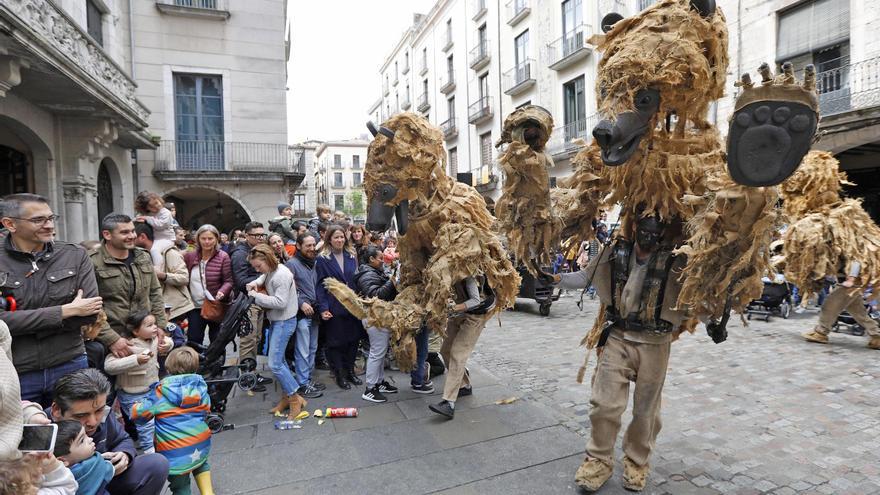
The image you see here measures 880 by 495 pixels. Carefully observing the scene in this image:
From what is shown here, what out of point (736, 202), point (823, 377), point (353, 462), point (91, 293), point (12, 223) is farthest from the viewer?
point (823, 377)

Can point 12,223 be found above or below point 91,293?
above

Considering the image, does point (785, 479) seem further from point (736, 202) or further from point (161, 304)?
point (161, 304)

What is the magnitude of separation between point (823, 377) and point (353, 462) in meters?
5.07

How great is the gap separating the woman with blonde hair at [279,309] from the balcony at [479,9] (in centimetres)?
2341

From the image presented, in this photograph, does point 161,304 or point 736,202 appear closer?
point 736,202

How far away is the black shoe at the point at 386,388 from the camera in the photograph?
501 cm

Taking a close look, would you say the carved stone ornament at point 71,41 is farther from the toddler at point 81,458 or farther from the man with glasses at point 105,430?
the toddler at point 81,458

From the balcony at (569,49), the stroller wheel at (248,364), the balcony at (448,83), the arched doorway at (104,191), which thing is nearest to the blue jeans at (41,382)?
the stroller wheel at (248,364)

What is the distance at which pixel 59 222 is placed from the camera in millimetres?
8930

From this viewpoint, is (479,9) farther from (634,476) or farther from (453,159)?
(634,476)

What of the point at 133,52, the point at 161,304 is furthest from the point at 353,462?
the point at 133,52

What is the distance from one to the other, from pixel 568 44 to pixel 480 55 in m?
6.89

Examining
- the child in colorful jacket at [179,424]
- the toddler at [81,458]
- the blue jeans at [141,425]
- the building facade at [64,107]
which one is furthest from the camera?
the building facade at [64,107]

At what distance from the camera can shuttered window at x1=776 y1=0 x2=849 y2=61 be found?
10953 millimetres
